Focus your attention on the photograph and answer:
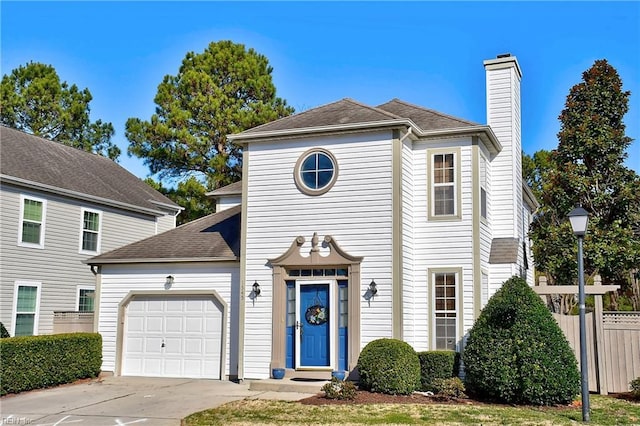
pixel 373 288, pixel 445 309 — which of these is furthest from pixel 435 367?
pixel 373 288

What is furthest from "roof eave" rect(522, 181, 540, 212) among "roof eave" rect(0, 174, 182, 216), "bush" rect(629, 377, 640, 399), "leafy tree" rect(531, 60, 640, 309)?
"roof eave" rect(0, 174, 182, 216)

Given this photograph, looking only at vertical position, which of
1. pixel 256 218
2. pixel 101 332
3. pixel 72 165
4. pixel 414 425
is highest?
pixel 72 165

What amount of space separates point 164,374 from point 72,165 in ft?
34.5

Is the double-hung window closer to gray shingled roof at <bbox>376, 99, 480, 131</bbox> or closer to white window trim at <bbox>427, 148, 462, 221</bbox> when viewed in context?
white window trim at <bbox>427, 148, 462, 221</bbox>

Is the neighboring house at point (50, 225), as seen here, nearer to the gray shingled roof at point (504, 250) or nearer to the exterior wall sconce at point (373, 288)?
the exterior wall sconce at point (373, 288)

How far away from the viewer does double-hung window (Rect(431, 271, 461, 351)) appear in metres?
15.5

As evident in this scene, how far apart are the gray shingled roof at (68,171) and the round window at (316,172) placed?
9243mm

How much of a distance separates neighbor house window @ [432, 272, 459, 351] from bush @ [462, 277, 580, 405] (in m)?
1.62

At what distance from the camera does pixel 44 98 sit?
38406 millimetres

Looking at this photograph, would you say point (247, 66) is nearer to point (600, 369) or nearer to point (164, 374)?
point (164, 374)

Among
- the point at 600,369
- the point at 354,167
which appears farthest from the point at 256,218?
the point at 600,369

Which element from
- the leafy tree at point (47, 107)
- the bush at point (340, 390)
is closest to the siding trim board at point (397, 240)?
the bush at point (340, 390)

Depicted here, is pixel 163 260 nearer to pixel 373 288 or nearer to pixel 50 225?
pixel 373 288

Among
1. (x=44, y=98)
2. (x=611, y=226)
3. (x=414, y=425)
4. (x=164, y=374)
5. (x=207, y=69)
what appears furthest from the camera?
(x=44, y=98)
